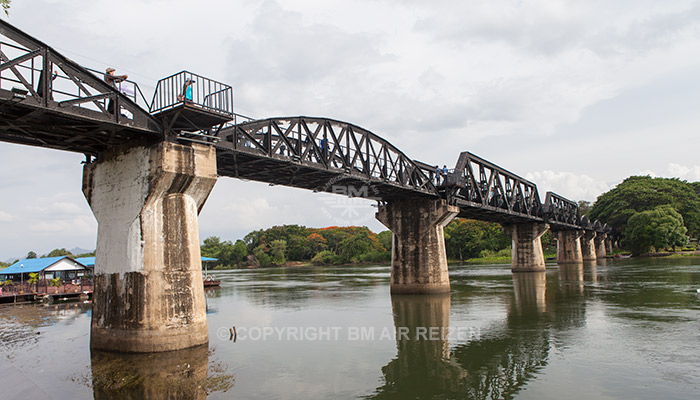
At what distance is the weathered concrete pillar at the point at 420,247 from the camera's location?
41531mm

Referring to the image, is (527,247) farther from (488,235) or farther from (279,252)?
(279,252)

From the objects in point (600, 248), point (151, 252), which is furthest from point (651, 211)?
point (151, 252)

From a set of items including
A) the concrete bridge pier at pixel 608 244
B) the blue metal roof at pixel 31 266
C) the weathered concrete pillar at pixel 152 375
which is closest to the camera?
the weathered concrete pillar at pixel 152 375

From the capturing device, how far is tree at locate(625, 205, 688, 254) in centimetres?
9975

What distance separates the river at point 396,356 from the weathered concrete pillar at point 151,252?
1050 millimetres

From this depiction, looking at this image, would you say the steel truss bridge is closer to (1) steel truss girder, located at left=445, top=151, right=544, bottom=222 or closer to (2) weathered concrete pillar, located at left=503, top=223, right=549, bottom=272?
(1) steel truss girder, located at left=445, top=151, right=544, bottom=222

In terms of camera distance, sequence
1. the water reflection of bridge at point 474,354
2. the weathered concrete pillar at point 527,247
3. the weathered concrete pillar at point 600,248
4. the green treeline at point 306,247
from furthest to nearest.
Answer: the green treeline at point 306,247
the weathered concrete pillar at point 600,248
the weathered concrete pillar at point 527,247
the water reflection of bridge at point 474,354

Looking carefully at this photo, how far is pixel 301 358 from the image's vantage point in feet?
65.0

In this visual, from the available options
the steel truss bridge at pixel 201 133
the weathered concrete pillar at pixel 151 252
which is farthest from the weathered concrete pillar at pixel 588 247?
the weathered concrete pillar at pixel 151 252

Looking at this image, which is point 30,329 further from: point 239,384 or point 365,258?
point 365,258

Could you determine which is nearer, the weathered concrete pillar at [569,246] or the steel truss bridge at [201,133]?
the steel truss bridge at [201,133]

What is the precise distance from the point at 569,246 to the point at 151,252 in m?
102

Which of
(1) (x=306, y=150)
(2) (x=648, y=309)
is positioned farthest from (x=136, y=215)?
(2) (x=648, y=309)

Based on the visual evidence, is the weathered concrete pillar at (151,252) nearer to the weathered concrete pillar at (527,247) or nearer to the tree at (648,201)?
the weathered concrete pillar at (527,247)
